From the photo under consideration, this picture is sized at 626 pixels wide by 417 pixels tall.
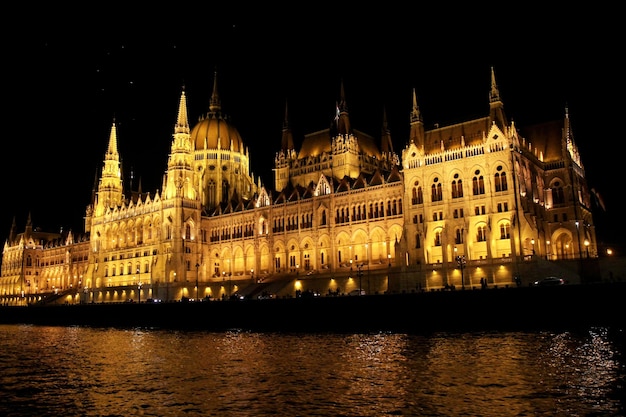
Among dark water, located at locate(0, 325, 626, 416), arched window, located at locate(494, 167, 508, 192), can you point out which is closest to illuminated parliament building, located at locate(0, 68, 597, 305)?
arched window, located at locate(494, 167, 508, 192)

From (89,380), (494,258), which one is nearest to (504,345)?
(89,380)

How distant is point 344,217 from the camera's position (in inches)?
3415

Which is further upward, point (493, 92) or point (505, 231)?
point (493, 92)

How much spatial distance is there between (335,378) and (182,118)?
9618cm

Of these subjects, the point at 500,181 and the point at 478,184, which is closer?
the point at 500,181

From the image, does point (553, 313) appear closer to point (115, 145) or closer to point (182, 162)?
point (182, 162)

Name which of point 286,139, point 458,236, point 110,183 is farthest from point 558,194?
point 110,183

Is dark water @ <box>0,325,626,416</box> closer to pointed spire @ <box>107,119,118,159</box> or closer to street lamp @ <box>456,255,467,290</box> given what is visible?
street lamp @ <box>456,255,467,290</box>

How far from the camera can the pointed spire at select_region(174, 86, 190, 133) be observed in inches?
4503

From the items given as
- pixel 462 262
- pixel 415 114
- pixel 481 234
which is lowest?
pixel 462 262

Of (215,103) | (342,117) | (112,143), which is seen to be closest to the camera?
(342,117)

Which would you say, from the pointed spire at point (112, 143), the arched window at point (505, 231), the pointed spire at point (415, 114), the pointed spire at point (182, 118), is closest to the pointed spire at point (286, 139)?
the pointed spire at point (182, 118)

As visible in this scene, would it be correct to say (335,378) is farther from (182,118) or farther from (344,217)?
(182,118)

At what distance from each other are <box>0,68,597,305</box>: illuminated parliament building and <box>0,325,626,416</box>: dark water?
26.1 metres
